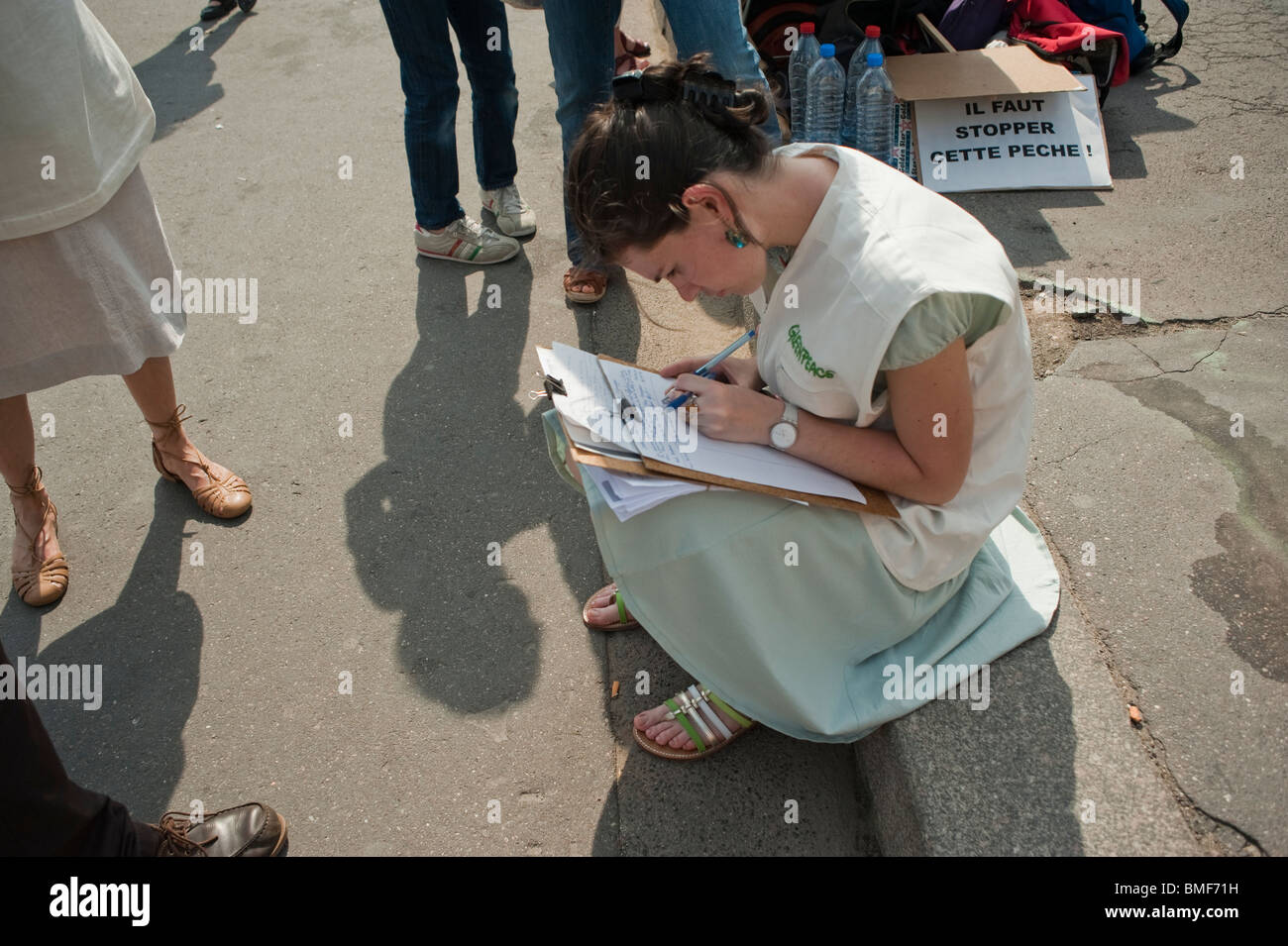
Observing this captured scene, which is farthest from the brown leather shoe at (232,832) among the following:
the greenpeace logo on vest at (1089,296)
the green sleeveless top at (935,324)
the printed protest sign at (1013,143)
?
the printed protest sign at (1013,143)

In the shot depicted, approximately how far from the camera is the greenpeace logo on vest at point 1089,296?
10.3ft

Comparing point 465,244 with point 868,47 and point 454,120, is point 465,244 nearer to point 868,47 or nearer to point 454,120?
point 454,120

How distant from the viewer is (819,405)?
1794mm

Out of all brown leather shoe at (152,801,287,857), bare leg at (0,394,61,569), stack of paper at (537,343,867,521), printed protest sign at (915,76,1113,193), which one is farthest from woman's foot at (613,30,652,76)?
brown leather shoe at (152,801,287,857)

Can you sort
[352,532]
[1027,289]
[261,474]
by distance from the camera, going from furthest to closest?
[1027,289]
[261,474]
[352,532]

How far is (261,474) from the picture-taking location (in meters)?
2.95

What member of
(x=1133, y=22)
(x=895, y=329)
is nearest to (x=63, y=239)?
(x=895, y=329)

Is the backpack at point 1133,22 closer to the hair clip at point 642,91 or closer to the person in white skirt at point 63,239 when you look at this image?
the hair clip at point 642,91

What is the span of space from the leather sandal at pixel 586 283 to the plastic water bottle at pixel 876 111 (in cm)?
130

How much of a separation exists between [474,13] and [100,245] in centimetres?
169

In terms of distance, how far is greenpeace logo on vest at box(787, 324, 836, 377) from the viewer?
1.73 m

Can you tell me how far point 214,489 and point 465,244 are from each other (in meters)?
1.47
